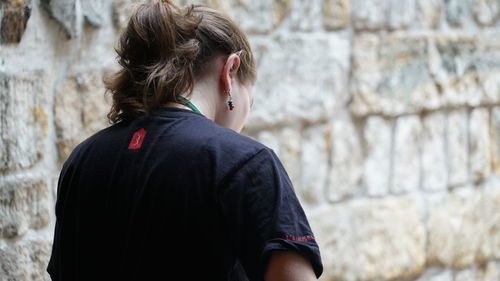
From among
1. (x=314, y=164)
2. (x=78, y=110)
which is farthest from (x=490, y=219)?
(x=78, y=110)

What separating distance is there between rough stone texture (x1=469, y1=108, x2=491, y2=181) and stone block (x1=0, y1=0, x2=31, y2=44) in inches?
77.1

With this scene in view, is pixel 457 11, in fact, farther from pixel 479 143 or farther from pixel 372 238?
pixel 372 238

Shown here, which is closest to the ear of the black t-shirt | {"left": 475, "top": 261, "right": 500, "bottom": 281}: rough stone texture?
the black t-shirt

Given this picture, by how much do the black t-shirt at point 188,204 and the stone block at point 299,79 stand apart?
4.15 ft

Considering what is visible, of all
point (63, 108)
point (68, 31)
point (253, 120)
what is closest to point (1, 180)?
point (63, 108)

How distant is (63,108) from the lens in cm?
217

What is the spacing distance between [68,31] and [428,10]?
5.08 ft

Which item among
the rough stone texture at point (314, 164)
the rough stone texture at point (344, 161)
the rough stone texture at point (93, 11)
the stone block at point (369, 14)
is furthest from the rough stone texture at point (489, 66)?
the rough stone texture at point (93, 11)

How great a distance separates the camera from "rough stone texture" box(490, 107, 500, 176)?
11.1 feet

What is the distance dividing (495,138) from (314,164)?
97cm

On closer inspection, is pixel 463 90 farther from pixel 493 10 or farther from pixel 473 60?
pixel 493 10

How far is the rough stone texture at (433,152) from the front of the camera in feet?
10.4

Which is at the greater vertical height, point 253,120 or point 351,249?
point 253,120

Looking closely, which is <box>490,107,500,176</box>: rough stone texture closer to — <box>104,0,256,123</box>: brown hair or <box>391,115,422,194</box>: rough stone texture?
<box>391,115,422,194</box>: rough stone texture
